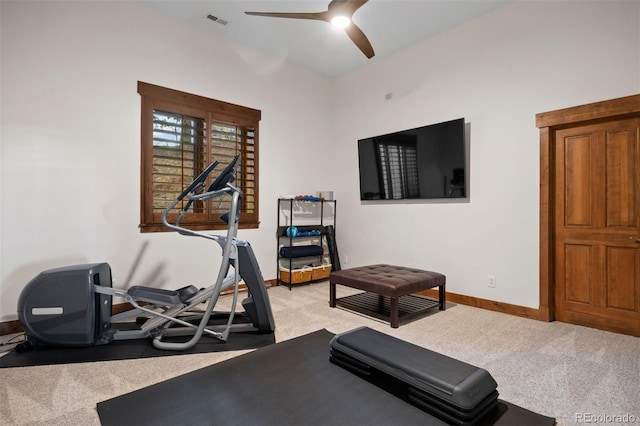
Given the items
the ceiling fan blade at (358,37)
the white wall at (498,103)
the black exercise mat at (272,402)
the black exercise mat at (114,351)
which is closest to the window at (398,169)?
the white wall at (498,103)

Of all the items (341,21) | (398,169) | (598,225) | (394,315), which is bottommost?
(394,315)

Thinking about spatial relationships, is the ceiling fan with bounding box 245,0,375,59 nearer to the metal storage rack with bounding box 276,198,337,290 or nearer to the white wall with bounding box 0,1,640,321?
the white wall with bounding box 0,1,640,321

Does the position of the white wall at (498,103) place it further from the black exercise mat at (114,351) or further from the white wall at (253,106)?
the black exercise mat at (114,351)

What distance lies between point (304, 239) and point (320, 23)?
300cm

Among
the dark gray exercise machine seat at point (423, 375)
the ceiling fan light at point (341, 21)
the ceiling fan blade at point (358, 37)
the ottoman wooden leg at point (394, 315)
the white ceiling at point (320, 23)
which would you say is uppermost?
the white ceiling at point (320, 23)

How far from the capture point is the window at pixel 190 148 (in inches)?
147

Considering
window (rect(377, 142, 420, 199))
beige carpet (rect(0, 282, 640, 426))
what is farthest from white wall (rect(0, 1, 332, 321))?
window (rect(377, 142, 420, 199))

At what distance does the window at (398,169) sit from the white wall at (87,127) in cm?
219

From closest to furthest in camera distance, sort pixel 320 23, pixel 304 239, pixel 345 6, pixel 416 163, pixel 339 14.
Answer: pixel 345 6 → pixel 339 14 → pixel 320 23 → pixel 416 163 → pixel 304 239

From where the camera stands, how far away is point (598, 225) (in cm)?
315

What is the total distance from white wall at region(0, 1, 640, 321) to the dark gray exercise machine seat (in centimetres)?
241

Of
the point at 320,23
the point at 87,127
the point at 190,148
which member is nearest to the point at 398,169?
the point at 320,23

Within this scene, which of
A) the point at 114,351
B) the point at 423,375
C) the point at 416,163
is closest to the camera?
the point at 423,375

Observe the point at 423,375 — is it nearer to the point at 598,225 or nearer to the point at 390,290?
the point at 390,290
